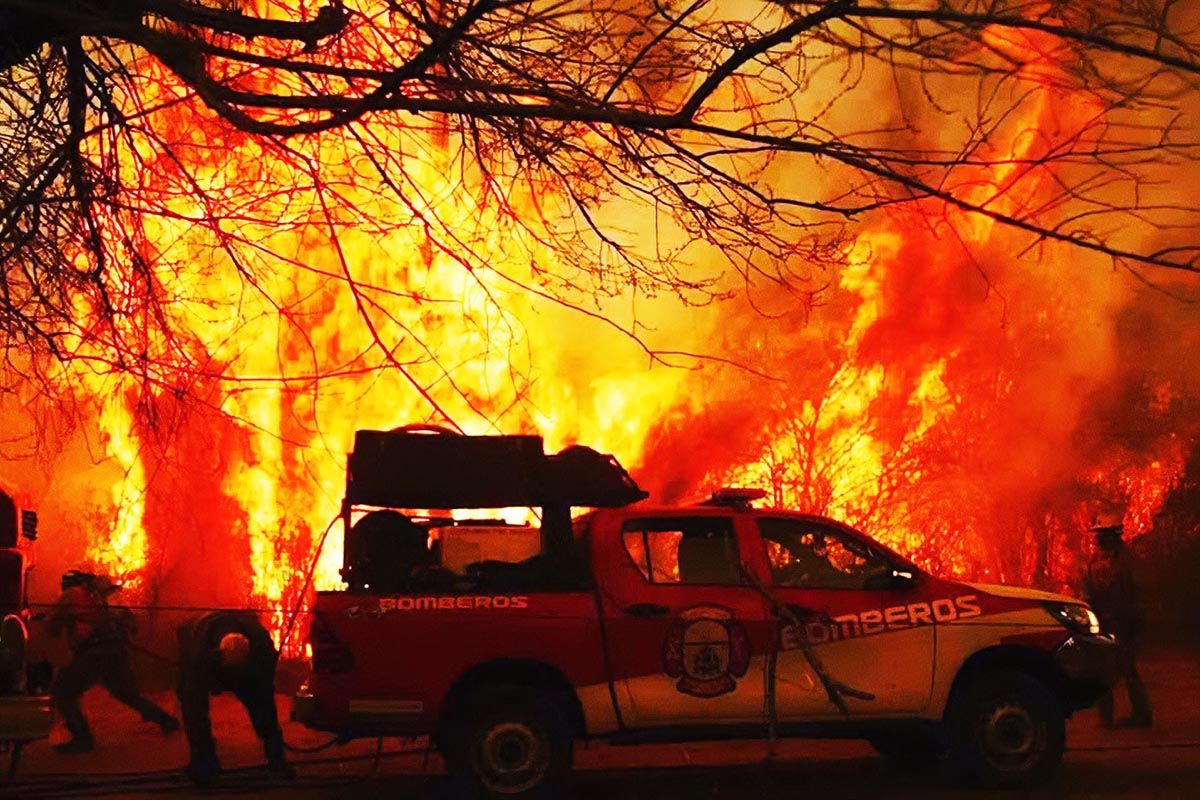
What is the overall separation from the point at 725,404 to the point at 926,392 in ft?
9.80

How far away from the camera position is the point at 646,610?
8172 millimetres

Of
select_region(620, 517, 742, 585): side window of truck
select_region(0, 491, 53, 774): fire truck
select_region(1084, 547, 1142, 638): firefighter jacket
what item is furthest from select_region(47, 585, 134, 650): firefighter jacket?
select_region(1084, 547, 1142, 638): firefighter jacket

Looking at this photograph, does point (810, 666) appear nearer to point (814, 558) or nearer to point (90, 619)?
point (814, 558)

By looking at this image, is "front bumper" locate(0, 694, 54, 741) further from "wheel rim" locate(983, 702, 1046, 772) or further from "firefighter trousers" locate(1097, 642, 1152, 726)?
"firefighter trousers" locate(1097, 642, 1152, 726)

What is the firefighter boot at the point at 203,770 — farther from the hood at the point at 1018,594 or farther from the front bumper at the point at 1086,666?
the front bumper at the point at 1086,666

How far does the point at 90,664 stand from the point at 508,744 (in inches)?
195

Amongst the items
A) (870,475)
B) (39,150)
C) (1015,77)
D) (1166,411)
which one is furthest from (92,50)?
(1166,411)

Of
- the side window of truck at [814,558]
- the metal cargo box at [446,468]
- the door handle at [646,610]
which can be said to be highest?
the metal cargo box at [446,468]

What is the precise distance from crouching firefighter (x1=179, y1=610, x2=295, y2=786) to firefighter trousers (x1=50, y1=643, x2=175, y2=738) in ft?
7.12

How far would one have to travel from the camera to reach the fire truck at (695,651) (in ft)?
26.2

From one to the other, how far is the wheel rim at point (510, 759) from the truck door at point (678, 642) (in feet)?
1.78

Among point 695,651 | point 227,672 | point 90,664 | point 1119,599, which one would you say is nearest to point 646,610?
point 695,651

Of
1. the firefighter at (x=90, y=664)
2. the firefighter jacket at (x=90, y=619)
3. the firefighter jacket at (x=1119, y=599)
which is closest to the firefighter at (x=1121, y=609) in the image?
the firefighter jacket at (x=1119, y=599)

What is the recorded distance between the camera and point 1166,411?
2153cm
